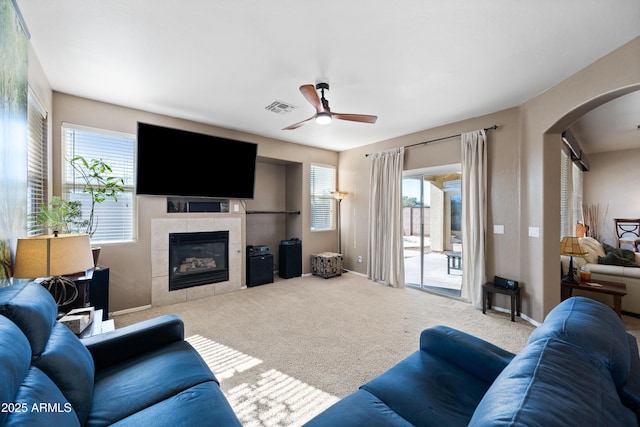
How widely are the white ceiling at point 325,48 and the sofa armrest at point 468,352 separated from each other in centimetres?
220

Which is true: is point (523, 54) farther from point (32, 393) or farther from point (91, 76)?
point (91, 76)

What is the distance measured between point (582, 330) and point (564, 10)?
2184 millimetres

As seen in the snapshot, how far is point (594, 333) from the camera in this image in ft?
3.34

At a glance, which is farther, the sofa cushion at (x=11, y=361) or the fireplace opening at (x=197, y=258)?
the fireplace opening at (x=197, y=258)

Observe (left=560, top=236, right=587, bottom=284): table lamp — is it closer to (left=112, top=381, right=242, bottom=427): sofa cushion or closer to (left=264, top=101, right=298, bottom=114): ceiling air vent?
(left=264, top=101, right=298, bottom=114): ceiling air vent

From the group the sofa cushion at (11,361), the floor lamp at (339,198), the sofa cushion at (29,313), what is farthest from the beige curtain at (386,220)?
the sofa cushion at (11,361)

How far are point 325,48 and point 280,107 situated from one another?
55.6 inches

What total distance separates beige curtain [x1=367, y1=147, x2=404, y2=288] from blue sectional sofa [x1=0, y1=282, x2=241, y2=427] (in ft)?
12.9

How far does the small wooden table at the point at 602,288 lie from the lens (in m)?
3.12

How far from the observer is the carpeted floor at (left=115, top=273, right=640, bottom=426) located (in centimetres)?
206

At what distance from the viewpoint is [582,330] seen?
1.02 meters

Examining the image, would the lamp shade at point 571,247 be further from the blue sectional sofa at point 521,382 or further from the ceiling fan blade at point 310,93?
the ceiling fan blade at point 310,93

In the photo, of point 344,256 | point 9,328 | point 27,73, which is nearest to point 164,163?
point 27,73

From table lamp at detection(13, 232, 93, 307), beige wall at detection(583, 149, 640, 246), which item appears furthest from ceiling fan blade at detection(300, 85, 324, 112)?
beige wall at detection(583, 149, 640, 246)
